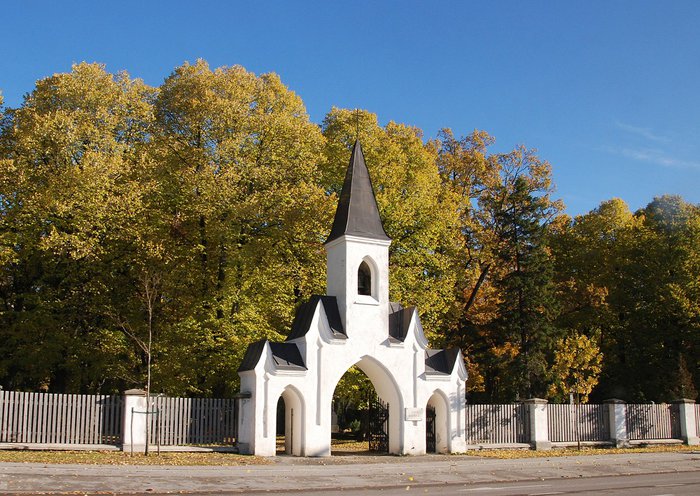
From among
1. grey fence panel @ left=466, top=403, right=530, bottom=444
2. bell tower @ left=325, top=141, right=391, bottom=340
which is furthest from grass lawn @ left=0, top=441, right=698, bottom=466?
bell tower @ left=325, top=141, right=391, bottom=340

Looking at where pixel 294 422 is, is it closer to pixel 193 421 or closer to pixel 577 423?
pixel 193 421

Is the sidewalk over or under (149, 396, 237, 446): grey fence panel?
under

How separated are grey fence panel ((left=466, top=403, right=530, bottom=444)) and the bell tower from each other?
566cm

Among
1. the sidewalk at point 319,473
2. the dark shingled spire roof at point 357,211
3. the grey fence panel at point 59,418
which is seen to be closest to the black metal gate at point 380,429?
the sidewalk at point 319,473

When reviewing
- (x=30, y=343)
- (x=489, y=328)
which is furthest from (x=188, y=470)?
(x=489, y=328)

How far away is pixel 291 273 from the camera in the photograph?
31.1m

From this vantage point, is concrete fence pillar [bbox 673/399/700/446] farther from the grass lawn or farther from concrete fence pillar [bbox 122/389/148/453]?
concrete fence pillar [bbox 122/389/148/453]

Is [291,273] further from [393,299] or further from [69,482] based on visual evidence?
[69,482]

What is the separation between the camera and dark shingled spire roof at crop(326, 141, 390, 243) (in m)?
25.3

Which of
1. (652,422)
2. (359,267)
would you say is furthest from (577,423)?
(359,267)

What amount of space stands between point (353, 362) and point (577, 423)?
11.2 metres

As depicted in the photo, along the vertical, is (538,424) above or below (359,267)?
below

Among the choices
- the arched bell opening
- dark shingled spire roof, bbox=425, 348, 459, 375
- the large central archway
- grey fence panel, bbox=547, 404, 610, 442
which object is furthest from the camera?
grey fence panel, bbox=547, 404, 610, 442

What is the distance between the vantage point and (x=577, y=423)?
29828 mm
